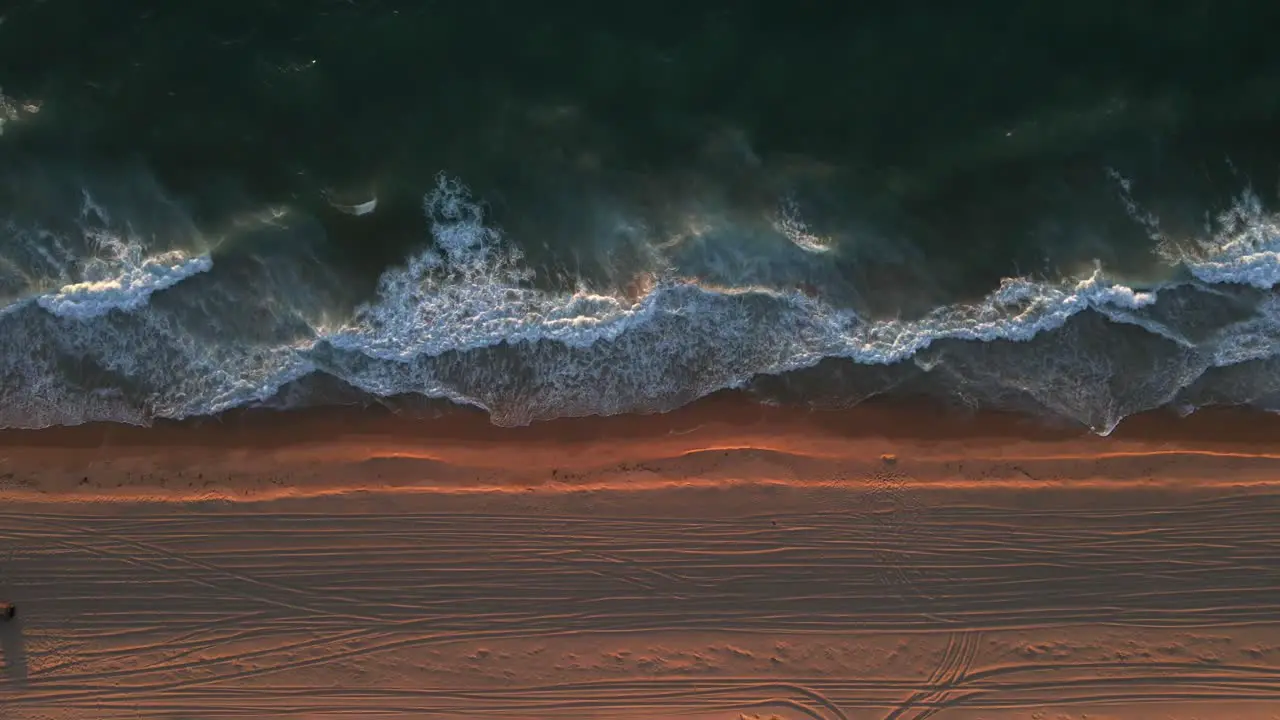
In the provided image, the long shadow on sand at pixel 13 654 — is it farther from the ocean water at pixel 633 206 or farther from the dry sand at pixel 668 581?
the ocean water at pixel 633 206

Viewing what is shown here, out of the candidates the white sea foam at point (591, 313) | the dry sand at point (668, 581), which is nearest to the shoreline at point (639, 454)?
the dry sand at point (668, 581)

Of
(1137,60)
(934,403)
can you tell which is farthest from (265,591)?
(1137,60)

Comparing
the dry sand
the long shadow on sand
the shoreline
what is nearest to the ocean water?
the shoreline

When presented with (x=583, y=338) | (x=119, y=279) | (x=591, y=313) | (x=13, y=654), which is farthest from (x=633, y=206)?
(x=13, y=654)

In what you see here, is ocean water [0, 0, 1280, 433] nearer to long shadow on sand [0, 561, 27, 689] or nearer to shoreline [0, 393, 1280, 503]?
shoreline [0, 393, 1280, 503]

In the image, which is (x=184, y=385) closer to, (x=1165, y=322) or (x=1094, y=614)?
(x=1094, y=614)
